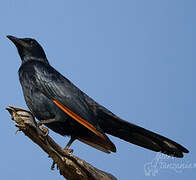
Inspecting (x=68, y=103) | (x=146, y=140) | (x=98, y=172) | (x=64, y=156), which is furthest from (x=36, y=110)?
(x=146, y=140)

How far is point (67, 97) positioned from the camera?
20.4 ft

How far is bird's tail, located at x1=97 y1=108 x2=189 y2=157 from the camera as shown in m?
6.32

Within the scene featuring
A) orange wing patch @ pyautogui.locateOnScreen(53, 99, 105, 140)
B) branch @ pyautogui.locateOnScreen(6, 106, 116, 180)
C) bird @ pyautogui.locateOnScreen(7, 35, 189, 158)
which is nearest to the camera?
branch @ pyautogui.locateOnScreen(6, 106, 116, 180)

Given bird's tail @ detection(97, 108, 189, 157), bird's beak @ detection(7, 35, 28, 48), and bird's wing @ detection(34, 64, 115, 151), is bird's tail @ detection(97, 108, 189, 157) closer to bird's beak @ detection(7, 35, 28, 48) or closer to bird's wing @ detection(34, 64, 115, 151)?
bird's wing @ detection(34, 64, 115, 151)

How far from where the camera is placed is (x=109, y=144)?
6.20m

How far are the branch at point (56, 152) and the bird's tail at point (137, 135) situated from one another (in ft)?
2.83

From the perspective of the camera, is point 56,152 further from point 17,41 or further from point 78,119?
point 17,41

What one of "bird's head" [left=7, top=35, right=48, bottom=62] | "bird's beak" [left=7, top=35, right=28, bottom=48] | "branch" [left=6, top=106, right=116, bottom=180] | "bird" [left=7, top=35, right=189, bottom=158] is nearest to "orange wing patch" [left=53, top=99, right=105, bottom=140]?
"bird" [left=7, top=35, right=189, bottom=158]

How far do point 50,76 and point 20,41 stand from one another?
1.17 m

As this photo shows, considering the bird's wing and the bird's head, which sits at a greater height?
the bird's head

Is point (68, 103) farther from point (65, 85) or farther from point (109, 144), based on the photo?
point (109, 144)

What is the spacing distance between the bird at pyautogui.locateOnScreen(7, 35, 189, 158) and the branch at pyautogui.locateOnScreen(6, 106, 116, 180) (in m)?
0.52

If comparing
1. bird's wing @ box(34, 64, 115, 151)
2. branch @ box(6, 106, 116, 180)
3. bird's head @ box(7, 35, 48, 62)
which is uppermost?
bird's head @ box(7, 35, 48, 62)

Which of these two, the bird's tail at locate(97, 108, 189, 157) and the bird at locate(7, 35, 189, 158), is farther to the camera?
the bird's tail at locate(97, 108, 189, 157)
